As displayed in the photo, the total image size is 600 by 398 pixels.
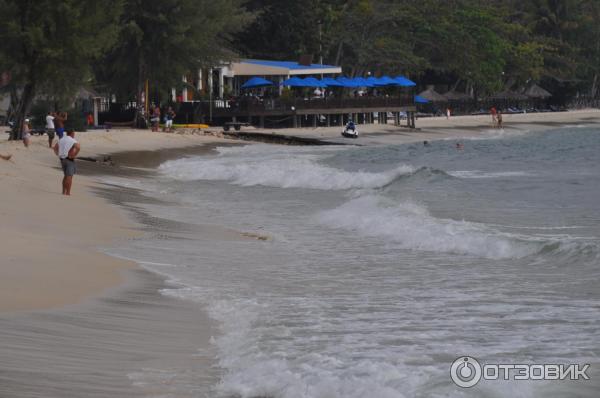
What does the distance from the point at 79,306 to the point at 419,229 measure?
9573mm

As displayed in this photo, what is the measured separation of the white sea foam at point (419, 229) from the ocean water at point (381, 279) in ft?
0.16

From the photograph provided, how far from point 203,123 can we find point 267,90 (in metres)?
11.8

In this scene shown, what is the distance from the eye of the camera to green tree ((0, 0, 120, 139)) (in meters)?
42.6

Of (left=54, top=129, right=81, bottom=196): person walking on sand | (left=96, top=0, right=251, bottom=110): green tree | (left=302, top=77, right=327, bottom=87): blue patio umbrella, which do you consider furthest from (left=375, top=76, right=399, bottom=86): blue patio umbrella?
(left=54, top=129, right=81, bottom=196): person walking on sand

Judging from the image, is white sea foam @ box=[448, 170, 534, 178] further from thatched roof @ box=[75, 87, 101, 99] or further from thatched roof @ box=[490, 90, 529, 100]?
thatched roof @ box=[490, 90, 529, 100]

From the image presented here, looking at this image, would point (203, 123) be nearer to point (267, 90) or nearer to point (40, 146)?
point (267, 90)

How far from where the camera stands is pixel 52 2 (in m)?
42.6

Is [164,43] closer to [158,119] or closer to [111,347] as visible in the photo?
[158,119]

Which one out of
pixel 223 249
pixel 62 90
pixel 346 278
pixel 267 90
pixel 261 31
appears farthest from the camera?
pixel 261 31

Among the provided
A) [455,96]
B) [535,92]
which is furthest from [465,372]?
[535,92]

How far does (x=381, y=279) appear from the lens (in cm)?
1494

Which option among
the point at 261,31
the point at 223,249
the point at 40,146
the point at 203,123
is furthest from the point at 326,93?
the point at 223,249

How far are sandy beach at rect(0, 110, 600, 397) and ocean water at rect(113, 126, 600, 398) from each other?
0.34m

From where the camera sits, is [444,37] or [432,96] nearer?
[444,37]
